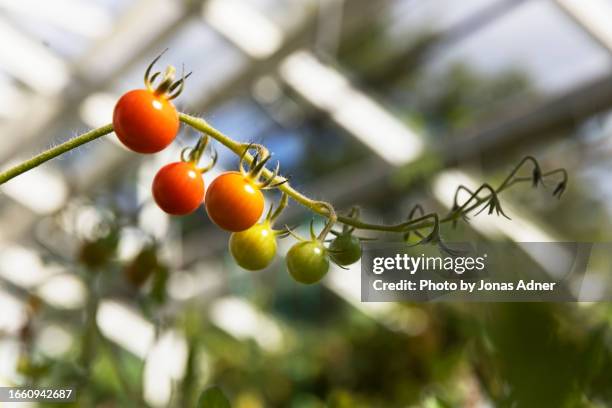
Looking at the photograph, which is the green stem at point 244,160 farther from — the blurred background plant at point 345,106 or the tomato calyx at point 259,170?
the blurred background plant at point 345,106

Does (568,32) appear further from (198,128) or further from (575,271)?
(198,128)

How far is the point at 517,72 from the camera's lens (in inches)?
114

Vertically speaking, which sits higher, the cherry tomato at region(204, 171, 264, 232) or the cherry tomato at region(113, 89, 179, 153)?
the cherry tomato at region(113, 89, 179, 153)

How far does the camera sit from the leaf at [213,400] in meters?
0.40

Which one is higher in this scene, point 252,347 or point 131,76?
point 131,76

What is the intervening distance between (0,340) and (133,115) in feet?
2.23

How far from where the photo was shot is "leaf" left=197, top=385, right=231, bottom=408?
40 centimetres

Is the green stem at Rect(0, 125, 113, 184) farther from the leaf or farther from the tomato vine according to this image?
the leaf

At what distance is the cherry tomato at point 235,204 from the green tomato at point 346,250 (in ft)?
0.17

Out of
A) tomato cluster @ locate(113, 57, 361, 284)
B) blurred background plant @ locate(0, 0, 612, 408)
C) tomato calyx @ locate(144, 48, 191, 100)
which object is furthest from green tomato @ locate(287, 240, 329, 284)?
blurred background plant @ locate(0, 0, 612, 408)

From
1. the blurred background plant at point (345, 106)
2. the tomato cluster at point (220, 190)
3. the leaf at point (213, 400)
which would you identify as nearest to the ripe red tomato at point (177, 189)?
the tomato cluster at point (220, 190)

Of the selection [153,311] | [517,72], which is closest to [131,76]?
[517,72]

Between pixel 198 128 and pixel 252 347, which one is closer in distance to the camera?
pixel 198 128

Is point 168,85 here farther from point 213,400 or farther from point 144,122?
point 213,400
